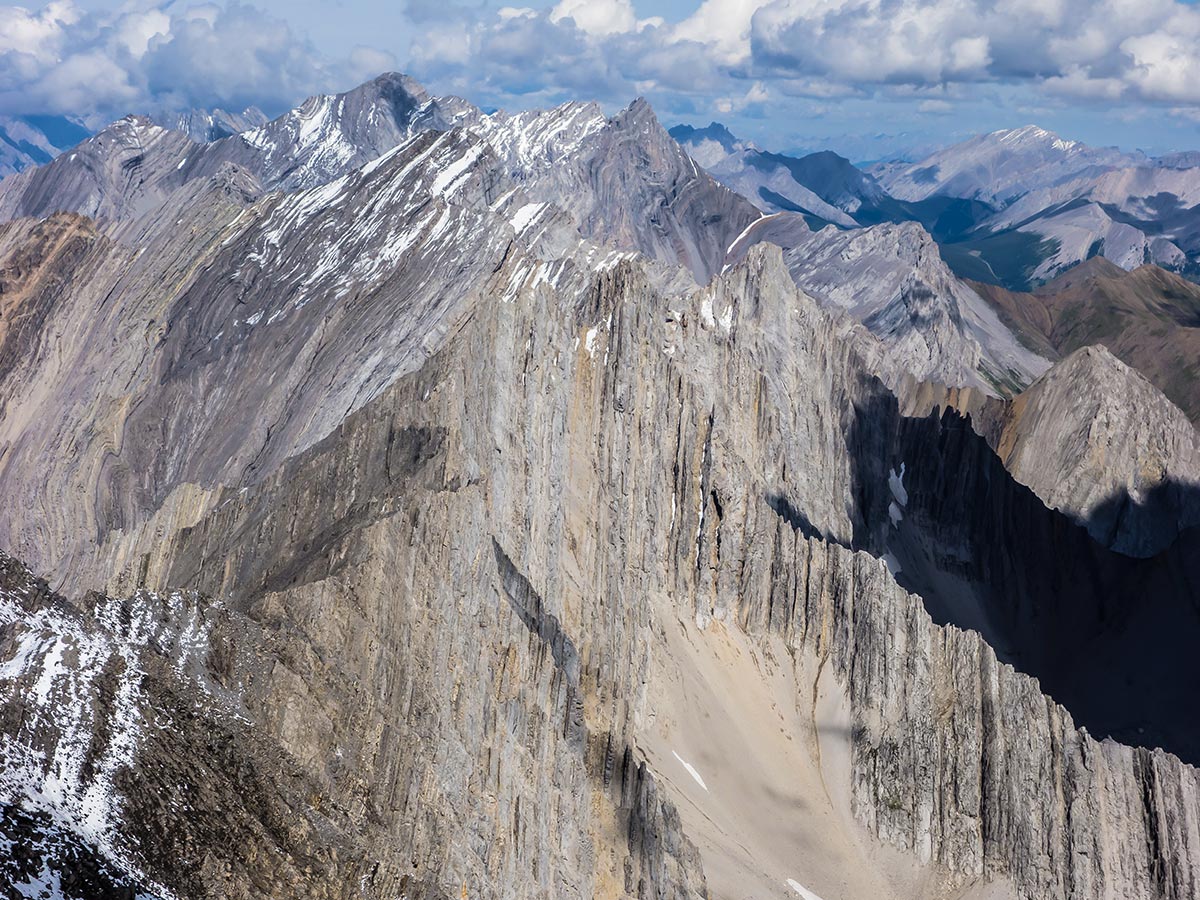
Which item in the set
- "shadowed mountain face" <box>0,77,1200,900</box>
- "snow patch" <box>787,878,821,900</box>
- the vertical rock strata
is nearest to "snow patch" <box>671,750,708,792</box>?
"shadowed mountain face" <box>0,77,1200,900</box>

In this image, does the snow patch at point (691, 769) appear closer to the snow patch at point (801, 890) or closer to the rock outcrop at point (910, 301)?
the snow patch at point (801, 890)

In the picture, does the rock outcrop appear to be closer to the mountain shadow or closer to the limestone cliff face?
the limestone cliff face

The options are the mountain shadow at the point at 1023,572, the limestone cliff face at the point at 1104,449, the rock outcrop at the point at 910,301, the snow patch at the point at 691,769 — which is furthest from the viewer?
the rock outcrop at the point at 910,301

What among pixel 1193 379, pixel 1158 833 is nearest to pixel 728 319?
pixel 1158 833

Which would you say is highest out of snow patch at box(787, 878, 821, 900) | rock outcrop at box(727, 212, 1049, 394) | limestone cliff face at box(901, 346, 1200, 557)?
rock outcrop at box(727, 212, 1049, 394)

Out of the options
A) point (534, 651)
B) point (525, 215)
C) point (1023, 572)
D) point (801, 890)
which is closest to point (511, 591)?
point (534, 651)

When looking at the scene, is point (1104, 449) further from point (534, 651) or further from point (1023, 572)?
point (534, 651)

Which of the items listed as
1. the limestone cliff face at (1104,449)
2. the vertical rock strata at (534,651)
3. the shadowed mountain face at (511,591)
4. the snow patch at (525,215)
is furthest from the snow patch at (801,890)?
the limestone cliff face at (1104,449)

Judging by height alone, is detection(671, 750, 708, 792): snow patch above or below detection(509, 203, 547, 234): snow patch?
below
